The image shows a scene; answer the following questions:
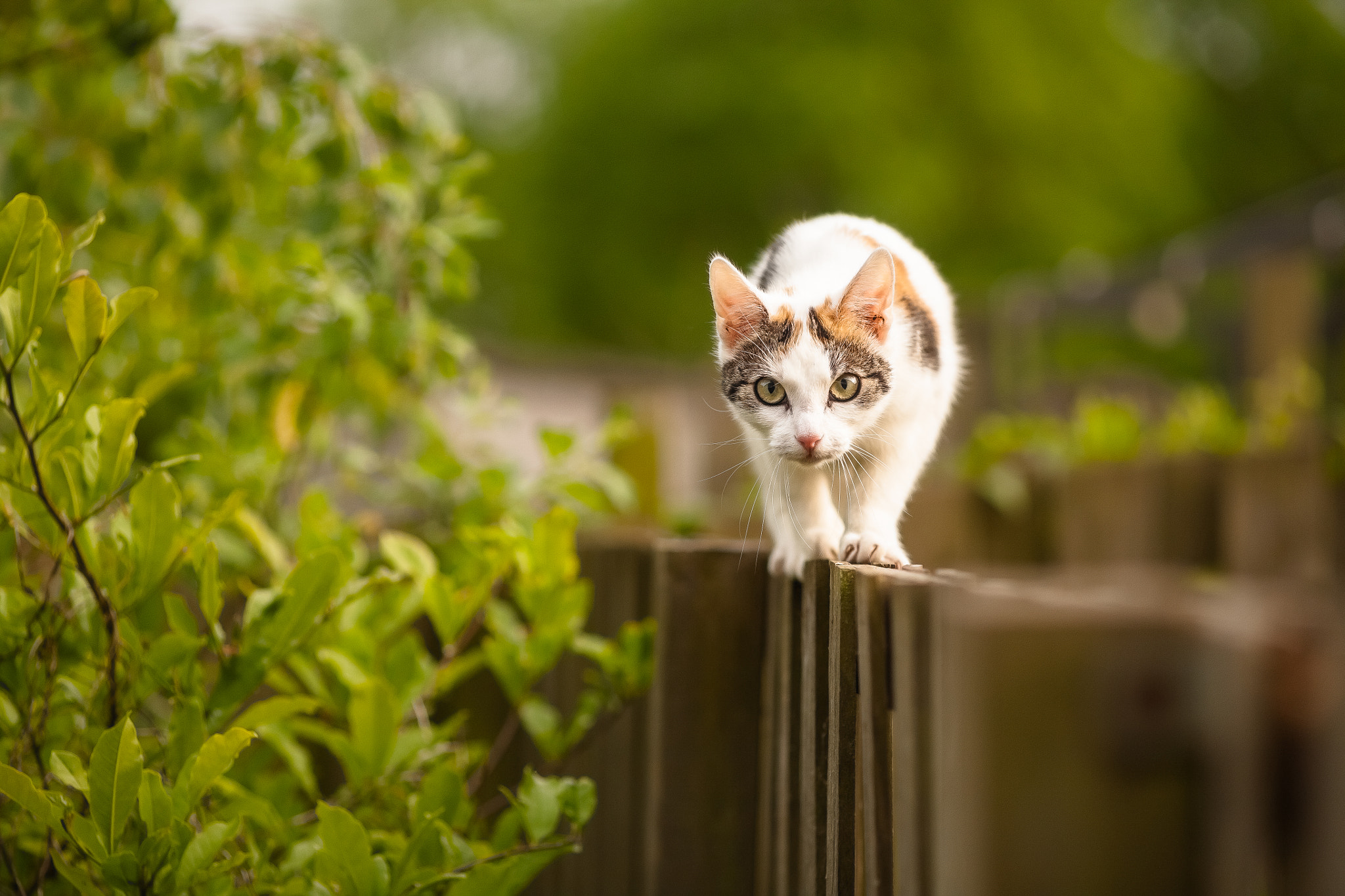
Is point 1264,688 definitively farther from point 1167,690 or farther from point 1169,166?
point 1169,166

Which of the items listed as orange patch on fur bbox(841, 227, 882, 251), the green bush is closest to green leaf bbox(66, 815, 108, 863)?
the green bush

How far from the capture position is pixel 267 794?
1697mm

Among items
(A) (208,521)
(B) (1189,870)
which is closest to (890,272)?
(B) (1189,870)

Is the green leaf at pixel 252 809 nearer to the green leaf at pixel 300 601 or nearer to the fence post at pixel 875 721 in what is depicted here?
the green leaf at pixel 300 601

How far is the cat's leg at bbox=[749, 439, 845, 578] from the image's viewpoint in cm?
158

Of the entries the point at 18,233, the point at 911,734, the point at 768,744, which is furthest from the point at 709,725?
the point at 18,233

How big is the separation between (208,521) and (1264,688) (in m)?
1.44

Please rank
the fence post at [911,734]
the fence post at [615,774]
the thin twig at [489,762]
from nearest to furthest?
the fence post at [911,734], the thin twig at [489,762], the fence post at [615,774]

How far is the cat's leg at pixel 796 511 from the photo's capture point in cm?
158

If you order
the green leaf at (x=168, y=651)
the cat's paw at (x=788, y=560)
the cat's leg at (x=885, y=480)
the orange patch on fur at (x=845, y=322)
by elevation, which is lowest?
the green leaf at (x=168, y=651)

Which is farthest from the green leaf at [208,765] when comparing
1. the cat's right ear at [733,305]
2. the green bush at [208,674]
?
the cat's right ear at [733,305]

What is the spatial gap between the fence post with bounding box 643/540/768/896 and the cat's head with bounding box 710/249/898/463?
0.25m

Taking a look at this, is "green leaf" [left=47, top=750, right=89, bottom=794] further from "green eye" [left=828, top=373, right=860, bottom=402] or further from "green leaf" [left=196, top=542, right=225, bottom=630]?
"green eye" [left=828, top=373, right=860, bottom=402]

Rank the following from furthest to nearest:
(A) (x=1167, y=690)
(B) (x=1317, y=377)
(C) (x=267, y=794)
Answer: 1. (B) (x=1317, y=377)
2. (C) (x=267, y=794)
3. (A) (x=1167, y=690)
